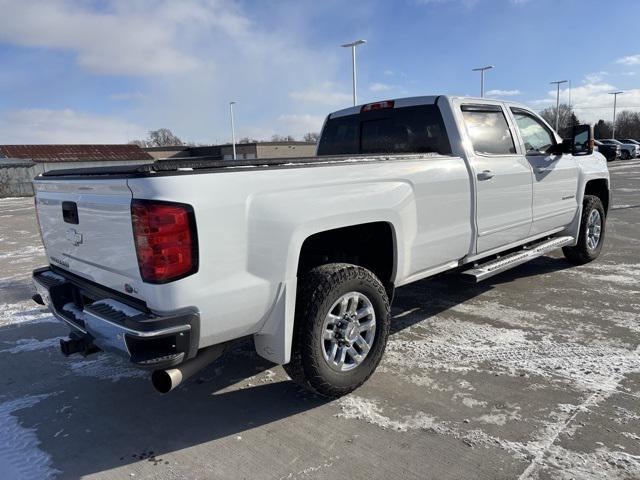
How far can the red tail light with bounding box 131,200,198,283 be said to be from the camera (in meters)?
2.38

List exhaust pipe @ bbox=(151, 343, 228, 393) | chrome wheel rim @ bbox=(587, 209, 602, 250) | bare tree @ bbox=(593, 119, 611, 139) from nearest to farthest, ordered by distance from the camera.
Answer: exhaust pipe @ bbox=(151, 343, 228, 393)
chrome wheel rim @ bbox=(587, 209, 602, 250)
bare tree @ bbox=(593, 119, 611, 139)

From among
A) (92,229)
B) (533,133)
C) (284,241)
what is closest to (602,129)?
(533,133)

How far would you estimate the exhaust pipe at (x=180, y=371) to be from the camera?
2.56 m

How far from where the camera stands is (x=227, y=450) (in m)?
2.80

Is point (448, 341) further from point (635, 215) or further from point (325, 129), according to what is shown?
point (635, 215)

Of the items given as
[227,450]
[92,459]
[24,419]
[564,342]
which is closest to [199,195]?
[227,450]

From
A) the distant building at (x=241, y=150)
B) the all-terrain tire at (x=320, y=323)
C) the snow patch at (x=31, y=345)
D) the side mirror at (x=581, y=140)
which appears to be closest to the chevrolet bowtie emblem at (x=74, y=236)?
the all-terrain tire at (x=320, y=323)

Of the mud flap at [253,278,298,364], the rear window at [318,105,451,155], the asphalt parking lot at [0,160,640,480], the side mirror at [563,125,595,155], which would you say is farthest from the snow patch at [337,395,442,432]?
the side mirror at [563,125,595,155]

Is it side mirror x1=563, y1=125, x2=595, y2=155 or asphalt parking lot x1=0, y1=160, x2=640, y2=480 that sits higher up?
side mirror x1=563, y1=125, x2=595, y2=155

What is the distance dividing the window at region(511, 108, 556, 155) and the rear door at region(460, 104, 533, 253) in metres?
0.30

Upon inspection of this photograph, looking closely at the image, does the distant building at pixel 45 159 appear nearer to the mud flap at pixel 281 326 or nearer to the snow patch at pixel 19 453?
the snow patch at pixel 19 453

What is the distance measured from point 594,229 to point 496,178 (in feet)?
9.92

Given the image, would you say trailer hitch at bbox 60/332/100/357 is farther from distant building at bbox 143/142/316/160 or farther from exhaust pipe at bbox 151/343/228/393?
distant building at bbox 143/142/316/160

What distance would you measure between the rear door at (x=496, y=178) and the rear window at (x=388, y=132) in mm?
274
